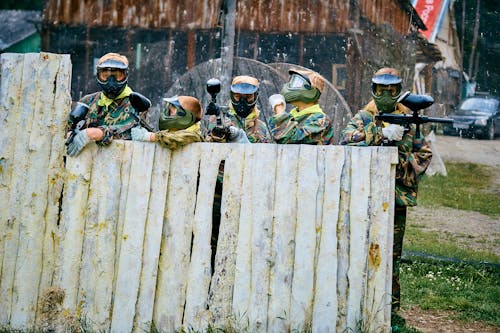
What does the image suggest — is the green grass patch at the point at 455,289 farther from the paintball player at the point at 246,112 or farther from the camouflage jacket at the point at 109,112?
the camouflage jacket at the point at 109,112

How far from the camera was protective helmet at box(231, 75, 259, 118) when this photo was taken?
6.09m

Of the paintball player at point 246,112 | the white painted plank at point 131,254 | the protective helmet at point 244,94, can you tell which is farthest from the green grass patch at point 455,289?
the white painted plank at point 131,254

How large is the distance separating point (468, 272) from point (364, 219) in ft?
11.3

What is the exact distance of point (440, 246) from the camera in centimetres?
900

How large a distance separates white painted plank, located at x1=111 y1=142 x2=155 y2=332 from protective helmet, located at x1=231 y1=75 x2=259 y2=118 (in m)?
1.52

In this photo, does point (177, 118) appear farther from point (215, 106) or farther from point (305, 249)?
point (305, 249)

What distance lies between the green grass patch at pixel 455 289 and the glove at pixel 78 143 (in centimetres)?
325

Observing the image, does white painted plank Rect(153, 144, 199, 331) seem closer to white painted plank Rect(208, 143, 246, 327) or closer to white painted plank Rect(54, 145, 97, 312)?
white painted plank Rect(208, 143, 246, 327)

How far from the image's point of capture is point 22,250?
487 cm

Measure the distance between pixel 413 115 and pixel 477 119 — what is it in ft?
66.5

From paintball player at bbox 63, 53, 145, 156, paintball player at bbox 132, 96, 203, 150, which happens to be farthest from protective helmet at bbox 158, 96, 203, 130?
paintball player at bbox 63, 53, 145, 156

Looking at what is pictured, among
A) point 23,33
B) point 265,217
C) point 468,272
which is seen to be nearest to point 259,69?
point 468,272

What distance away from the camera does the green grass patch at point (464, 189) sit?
Answer: 1223 centimetres

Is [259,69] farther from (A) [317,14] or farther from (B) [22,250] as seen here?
(A) [317,14]
